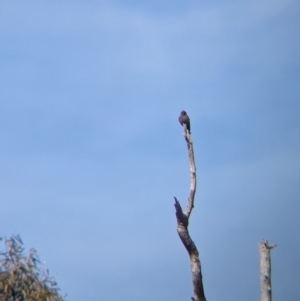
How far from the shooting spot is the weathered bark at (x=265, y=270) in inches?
954

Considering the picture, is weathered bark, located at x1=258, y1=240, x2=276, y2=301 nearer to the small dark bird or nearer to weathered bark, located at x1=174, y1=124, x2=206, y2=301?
weathered bark, located at x1=174, y1=124, x2=206, y2=301

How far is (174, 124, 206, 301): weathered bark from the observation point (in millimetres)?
24625

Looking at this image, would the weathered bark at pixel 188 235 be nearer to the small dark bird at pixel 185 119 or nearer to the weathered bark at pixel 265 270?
the small dark bird at pixel 185 119

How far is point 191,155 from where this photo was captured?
82.9 feet

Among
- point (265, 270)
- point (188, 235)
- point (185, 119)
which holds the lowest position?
point (265, 270)

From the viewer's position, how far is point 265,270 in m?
24.3

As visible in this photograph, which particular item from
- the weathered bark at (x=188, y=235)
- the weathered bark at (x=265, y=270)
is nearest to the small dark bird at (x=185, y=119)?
the weathered bark at (x=188, y=235)

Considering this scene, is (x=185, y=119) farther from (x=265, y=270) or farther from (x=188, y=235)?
(x=265, y=270)

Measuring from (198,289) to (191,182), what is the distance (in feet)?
7.42

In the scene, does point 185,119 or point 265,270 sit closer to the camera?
point 265,270

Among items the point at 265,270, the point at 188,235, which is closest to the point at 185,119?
the point at 188,235

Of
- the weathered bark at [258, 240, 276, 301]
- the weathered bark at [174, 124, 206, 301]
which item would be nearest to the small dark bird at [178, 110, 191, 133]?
the weathered bark at [174, 124, 206, 301]

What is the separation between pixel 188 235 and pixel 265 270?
5.81ft

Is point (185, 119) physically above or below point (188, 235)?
above
